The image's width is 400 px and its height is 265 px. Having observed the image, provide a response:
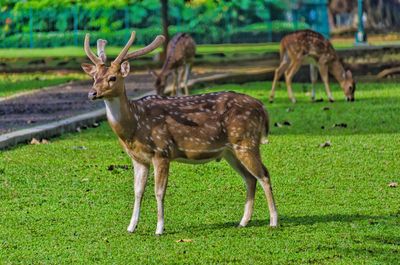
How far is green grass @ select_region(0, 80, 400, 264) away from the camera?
9.40 metres

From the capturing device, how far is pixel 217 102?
34.9 ft

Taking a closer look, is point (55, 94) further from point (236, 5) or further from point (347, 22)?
point (347, 22)

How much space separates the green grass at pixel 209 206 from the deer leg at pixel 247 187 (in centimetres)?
11

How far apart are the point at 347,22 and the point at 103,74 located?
200 ft

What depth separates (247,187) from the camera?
1073 centimetres

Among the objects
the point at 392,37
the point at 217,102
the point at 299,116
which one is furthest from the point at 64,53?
the point at 217,102

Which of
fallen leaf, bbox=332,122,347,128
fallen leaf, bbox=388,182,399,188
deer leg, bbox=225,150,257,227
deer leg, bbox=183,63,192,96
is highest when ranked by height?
deer leg, bbox=225,150,257,227

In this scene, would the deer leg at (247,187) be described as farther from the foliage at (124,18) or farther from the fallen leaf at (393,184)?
the foliage at (124,18)

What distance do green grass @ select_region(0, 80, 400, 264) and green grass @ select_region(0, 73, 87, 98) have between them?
371 inches

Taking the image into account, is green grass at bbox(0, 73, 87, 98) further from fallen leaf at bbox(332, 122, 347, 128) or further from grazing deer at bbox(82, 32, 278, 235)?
grazing deer at bbox(82, 32, 278, 235)

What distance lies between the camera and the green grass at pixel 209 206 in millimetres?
9398

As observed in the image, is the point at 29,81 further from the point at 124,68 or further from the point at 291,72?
the point at 124,68

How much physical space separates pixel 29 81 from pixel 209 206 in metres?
18.1

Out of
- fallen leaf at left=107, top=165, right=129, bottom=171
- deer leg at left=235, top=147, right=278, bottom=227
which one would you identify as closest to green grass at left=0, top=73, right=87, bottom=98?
fallen leaf at left=107, top=165, right=129, bottom=171
